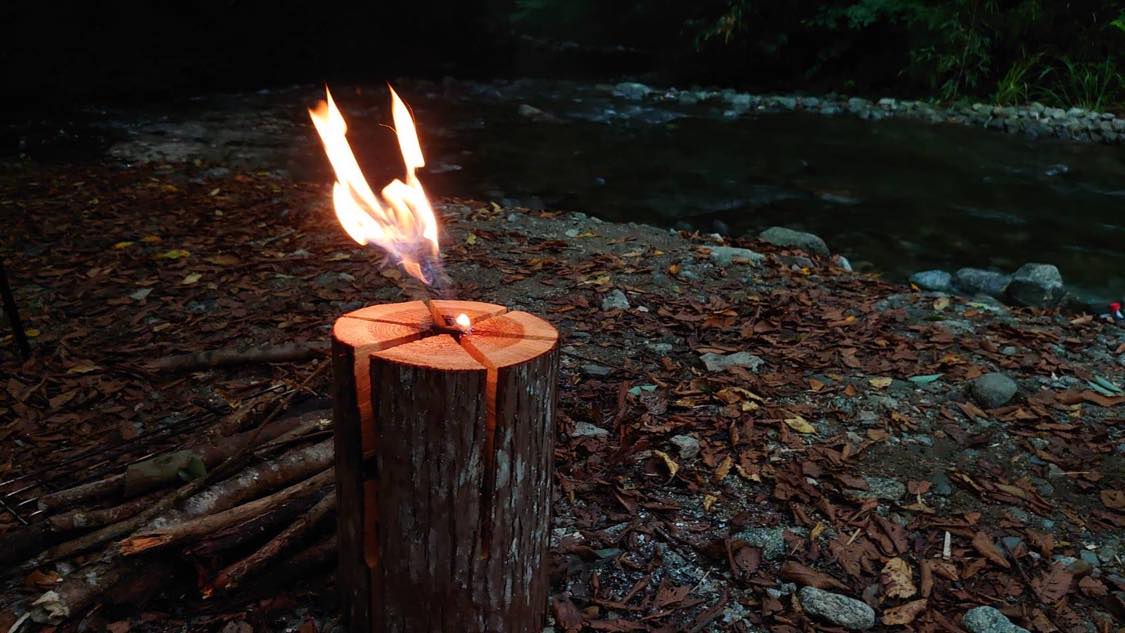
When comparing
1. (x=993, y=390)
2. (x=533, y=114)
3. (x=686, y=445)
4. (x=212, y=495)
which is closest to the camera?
(x=212, y=495)

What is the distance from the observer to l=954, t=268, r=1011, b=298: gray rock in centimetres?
702

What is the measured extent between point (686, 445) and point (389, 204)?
5.55 ft

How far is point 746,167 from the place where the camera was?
Answer: 1140 centimetres

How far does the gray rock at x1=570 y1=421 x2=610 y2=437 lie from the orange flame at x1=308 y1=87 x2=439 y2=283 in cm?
127

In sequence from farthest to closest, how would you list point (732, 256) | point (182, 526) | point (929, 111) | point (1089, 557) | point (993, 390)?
point (929, 111)
point (732, 256)
point (993, 390)
point (1089, 557)
point (182, 526)

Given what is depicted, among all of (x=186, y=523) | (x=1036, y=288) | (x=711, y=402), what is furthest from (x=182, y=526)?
(x=1036, y=288)

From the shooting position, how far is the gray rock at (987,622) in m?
2.53

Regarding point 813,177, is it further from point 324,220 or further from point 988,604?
point 988,604

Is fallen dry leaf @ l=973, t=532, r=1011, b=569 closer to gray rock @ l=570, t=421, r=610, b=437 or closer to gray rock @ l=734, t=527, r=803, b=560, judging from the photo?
gray rock @ l=734, t=527, r=803, b=560

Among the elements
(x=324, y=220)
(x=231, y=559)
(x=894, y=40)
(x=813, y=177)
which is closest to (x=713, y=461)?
(x=231, y=559)

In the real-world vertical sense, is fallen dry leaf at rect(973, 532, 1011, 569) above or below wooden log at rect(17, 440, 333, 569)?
below

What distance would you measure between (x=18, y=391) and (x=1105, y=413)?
17.3 feet

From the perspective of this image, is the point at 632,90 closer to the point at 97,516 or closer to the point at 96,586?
the point at 97,516

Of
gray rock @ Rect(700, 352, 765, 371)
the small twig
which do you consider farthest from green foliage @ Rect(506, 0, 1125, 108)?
the small twig
